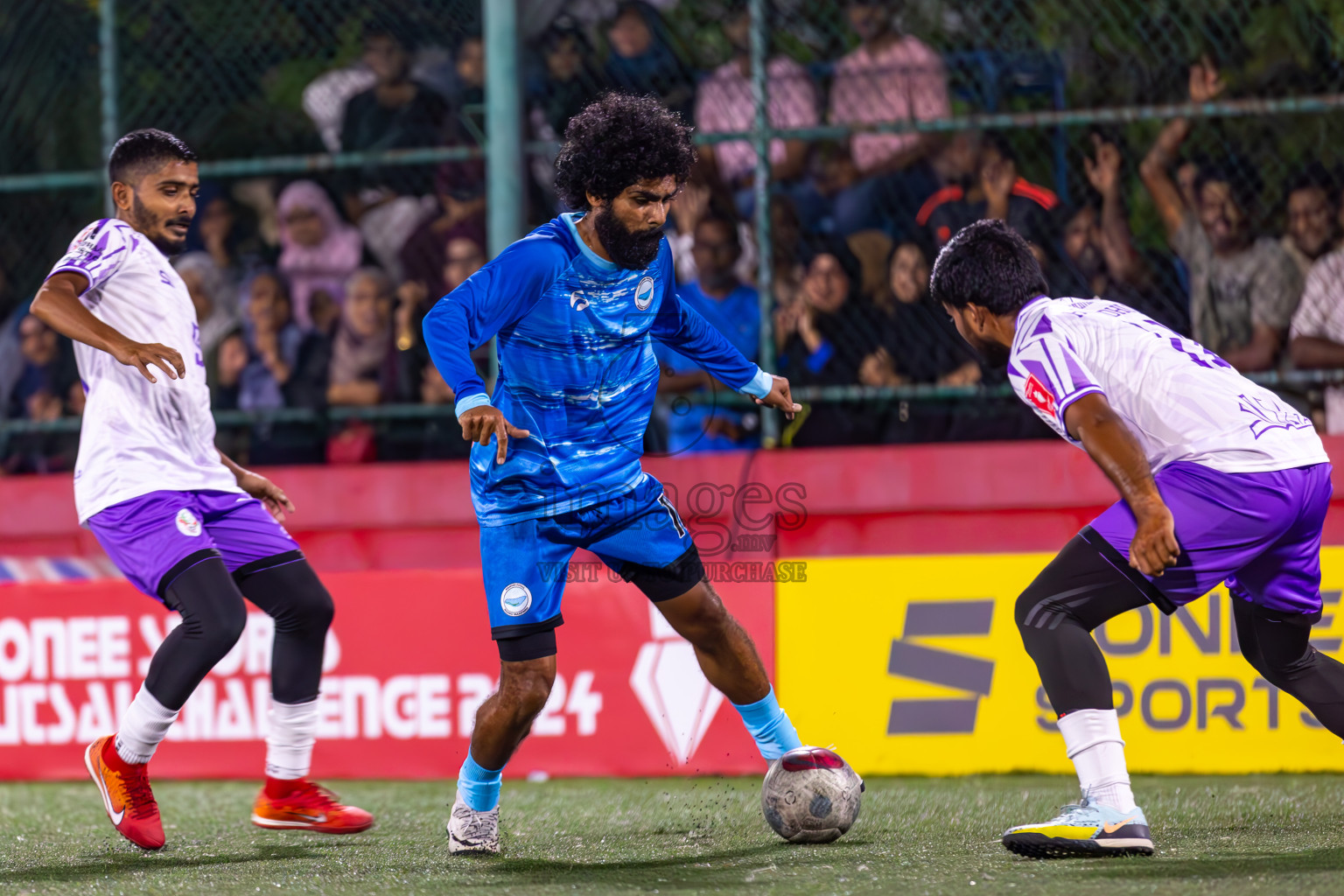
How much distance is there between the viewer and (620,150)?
14.9ft

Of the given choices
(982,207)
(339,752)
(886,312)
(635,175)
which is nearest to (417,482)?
(339,752)

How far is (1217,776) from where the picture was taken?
247 inches

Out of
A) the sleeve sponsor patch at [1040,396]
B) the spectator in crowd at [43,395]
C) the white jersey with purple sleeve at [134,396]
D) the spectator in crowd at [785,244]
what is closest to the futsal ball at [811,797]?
the sleeve sponsor patch at [1040,396]

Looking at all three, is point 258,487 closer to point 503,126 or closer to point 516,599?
point 516,599

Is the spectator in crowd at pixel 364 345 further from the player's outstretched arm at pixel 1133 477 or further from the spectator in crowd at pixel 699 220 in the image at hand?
the player's outstretched arm at pixel 1133 477

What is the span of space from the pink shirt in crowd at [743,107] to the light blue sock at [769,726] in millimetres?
3615

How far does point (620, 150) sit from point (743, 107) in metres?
3.40

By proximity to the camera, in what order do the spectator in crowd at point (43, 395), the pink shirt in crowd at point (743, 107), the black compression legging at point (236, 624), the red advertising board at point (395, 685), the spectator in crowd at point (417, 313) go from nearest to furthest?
the black compression legging at point (236, 624) < the red advertising board at point (395, 685) < the pink shirt in crowd at point (743, 107) < the spectator in crowd at point (417, 313) < the spectator in crowd at point (43, 395)

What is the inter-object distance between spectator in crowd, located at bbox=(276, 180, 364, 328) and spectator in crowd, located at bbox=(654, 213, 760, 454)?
1.95 m

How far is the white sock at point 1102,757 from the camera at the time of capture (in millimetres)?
4137

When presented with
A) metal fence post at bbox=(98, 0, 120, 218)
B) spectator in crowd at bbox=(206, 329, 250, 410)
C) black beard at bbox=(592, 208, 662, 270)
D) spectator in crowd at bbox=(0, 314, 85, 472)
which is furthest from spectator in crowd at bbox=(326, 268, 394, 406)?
black beard at bbox=(592, 208, 662, 270)

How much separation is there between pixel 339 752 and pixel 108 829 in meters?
1.61

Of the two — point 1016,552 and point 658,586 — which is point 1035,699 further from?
point 658,586

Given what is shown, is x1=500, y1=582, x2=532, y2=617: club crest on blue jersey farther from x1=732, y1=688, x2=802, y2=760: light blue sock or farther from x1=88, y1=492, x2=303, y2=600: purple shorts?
x1=88, y1=492, x2=303, y2=600: purple shorts
